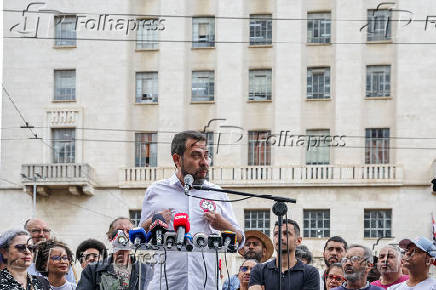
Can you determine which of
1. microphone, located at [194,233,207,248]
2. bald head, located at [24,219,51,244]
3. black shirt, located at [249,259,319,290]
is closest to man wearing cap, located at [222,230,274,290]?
bald head, located at [24,219,51,244]

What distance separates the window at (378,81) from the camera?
139ft

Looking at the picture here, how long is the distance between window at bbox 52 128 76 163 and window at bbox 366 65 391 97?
573 inches

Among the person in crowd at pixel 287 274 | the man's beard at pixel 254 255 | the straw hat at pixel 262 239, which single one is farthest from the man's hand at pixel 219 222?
the straw hat at pixel 262 239

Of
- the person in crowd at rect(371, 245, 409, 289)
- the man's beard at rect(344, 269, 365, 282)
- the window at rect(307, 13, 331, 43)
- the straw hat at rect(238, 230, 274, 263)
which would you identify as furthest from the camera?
the window at rect(307, 13, 331, 43)

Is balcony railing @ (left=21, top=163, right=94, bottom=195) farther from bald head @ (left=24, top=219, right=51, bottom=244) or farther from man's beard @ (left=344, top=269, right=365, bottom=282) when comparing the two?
man's beard @ (left=344, top=269, right=365, bottom=282)

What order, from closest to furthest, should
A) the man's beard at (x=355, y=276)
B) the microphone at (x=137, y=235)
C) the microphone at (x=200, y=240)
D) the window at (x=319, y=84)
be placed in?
the microphone at (x=137, y=235) < the microphone at (x=200, y=240) < the man's beard at (x=355, y=276) < the window at (x=319, y=84)

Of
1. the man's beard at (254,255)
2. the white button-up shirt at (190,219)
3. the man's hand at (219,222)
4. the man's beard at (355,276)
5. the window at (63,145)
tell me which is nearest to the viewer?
the man's hand at (219,222)

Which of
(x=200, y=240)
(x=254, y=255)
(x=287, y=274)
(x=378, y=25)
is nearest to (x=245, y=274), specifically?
(x=254, y=255)

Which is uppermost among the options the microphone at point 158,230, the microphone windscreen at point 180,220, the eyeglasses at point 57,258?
the microphone windscreen at point 180,220

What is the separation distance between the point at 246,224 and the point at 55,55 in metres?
12.6

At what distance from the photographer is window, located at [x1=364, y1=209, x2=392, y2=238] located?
41.1 metres

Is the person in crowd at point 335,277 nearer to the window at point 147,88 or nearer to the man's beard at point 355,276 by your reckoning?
the man's beard at point 355,276

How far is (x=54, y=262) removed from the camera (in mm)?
11516

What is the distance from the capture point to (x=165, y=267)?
8.09 metres
